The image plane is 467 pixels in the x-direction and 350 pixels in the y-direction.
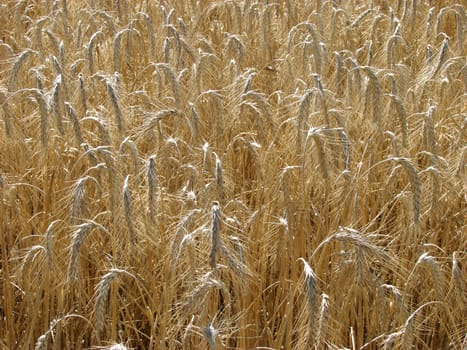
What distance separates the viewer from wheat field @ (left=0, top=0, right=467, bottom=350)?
1.59 m

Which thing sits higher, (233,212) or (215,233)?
(215,233)

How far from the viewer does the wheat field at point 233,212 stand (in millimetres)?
1591

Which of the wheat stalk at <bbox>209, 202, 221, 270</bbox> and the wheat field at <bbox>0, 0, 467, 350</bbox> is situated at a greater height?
the wheat stalk at <bbox>209, 202, 221, 270</bbox>

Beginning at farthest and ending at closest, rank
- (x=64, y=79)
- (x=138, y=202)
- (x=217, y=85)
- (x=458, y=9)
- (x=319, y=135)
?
(x=458, y=9)
(x=217, y=85)
(x=64, y=79)
(x=138, y=202)
(x=319, y=135)

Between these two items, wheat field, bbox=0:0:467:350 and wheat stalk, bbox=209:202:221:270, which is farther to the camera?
wheat field, bbox=0:0:467:350

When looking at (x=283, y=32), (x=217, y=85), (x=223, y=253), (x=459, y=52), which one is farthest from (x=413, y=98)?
(x=223, y=253)

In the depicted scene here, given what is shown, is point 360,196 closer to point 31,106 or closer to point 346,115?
point 346,115

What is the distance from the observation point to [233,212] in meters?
1.96

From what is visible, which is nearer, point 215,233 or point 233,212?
point 215,233

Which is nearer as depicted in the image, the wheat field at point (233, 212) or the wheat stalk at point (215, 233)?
the wheat stalk at point (215, 233)

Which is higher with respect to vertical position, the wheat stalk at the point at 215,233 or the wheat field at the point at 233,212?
the wheat stalk at the point at 215,233

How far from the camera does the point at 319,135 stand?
1711mm

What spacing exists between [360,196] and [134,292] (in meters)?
0.59

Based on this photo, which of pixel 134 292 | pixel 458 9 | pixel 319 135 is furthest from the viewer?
pixel 458 9
